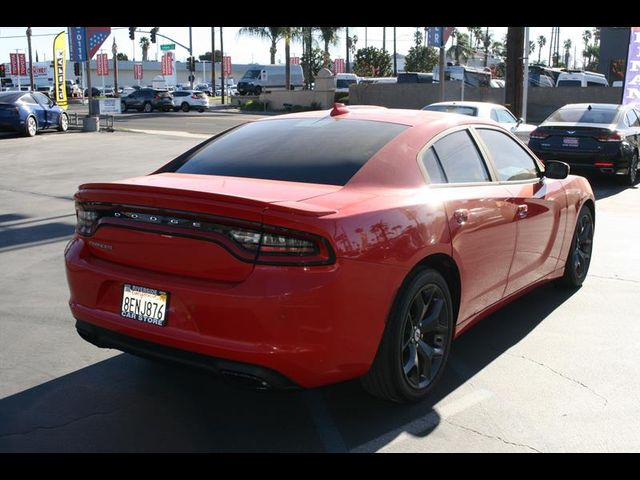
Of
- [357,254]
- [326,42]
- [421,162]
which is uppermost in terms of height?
[326,42]

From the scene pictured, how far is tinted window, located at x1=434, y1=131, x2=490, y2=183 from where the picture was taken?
15.0 ft

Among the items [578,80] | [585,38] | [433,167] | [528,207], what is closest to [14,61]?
[578,80]

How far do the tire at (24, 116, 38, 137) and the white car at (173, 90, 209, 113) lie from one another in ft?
82.8

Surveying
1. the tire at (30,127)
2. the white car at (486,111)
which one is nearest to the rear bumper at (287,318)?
the white car at (486,111)

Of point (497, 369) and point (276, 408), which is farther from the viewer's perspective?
point (497, 369)

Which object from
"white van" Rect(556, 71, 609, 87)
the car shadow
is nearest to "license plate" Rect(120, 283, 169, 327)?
the car shadow

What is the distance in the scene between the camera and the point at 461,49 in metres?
99.2

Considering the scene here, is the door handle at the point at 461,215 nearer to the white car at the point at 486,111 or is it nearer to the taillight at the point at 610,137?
the taillight at the point at 610,137

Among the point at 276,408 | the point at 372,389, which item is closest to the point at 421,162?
the point at 372,389

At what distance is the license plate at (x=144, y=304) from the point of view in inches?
143
